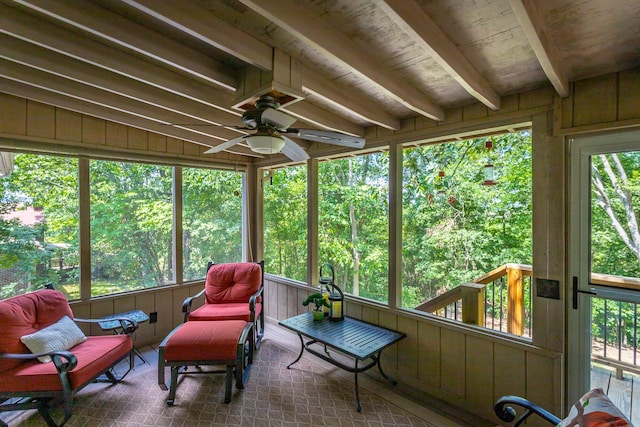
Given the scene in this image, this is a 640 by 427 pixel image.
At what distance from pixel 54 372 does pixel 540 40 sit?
3.53 meters

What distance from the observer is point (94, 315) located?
10.7 feet

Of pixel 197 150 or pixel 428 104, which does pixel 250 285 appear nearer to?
pixel 197 150

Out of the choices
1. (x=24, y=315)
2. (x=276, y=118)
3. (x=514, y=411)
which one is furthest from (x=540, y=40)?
(x=24, y=315)

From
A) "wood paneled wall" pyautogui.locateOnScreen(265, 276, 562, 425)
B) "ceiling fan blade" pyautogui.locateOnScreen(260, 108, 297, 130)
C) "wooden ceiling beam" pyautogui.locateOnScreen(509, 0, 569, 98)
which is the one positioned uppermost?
"wooden ceiling beam" pyautogui.locateOnScreen(509, 0, 569, 98)

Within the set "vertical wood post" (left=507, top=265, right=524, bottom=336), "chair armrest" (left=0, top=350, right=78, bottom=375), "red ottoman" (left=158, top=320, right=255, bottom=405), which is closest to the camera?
"chair armrest" (left=0, top=350, right=78, bottom=375)

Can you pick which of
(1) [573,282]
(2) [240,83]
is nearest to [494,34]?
(2) [240,83]

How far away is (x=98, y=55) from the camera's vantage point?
72.0 inches

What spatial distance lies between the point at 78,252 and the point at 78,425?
5.73 feet

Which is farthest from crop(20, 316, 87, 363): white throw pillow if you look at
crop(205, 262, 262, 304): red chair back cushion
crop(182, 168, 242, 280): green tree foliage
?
crop(182, 168, 242, 280): green tree foliage

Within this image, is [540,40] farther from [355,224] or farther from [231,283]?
[355,224]

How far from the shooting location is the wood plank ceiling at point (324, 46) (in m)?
1.34

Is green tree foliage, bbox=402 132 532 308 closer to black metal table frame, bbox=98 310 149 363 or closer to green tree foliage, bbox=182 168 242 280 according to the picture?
green tree foliage, bbox=182 168 242 280

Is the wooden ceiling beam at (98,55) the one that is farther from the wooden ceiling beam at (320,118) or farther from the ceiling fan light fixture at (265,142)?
the ceiling fan light fixture at (265,142)

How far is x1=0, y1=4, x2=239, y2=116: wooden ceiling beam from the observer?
1.61 metres
